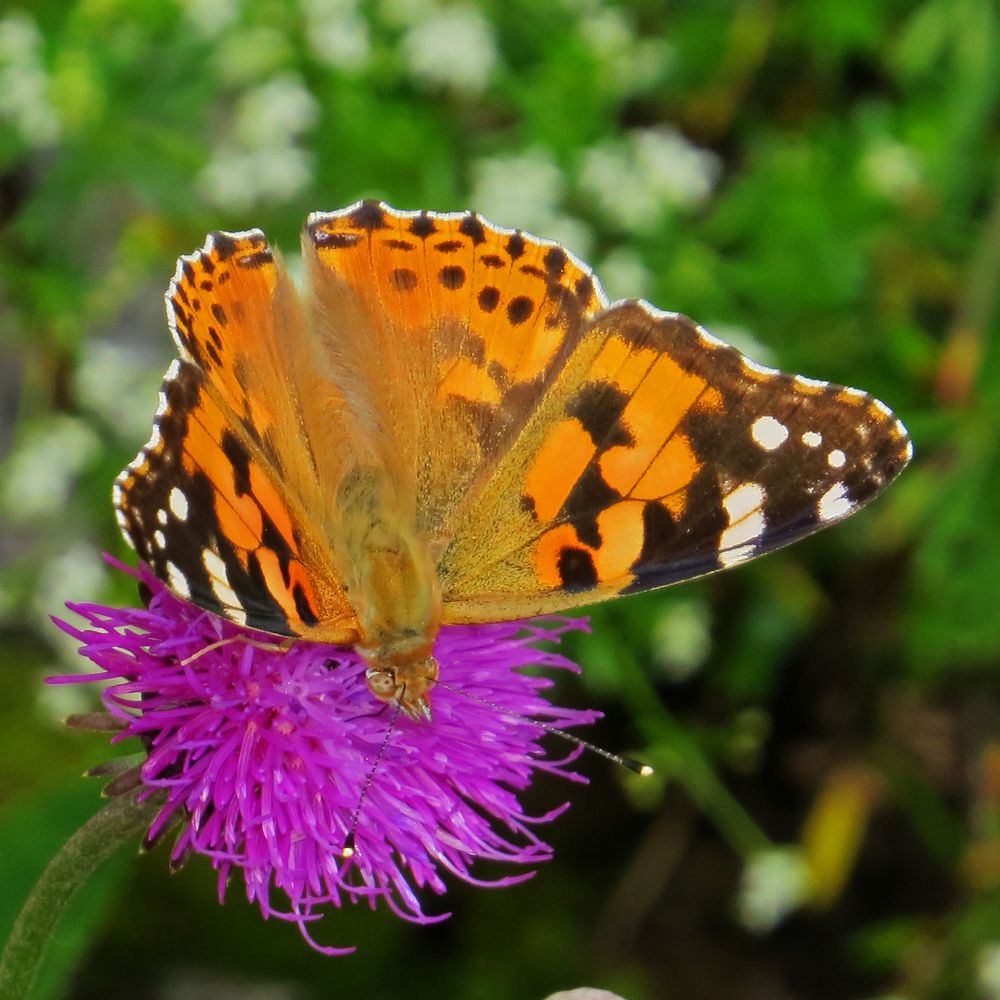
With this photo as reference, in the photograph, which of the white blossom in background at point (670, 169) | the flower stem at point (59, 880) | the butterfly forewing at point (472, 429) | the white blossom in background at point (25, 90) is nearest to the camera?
the flower stem at point (59, 880)

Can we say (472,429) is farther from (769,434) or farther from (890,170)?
(890,170)

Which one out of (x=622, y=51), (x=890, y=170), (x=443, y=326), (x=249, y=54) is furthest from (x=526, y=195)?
(x=443, y=326)

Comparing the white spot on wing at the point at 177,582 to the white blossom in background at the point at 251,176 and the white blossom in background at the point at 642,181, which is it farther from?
the white blossom in background at the point at 642,181

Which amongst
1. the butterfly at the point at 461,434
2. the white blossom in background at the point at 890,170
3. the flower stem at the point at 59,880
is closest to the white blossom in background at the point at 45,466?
the butterfly at the point at 461,434

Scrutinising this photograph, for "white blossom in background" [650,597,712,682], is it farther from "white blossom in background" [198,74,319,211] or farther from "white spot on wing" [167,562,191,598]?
"white spot on wing" [167,562,191,598]

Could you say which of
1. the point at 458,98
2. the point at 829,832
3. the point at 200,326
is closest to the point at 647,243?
the point at 458,98
